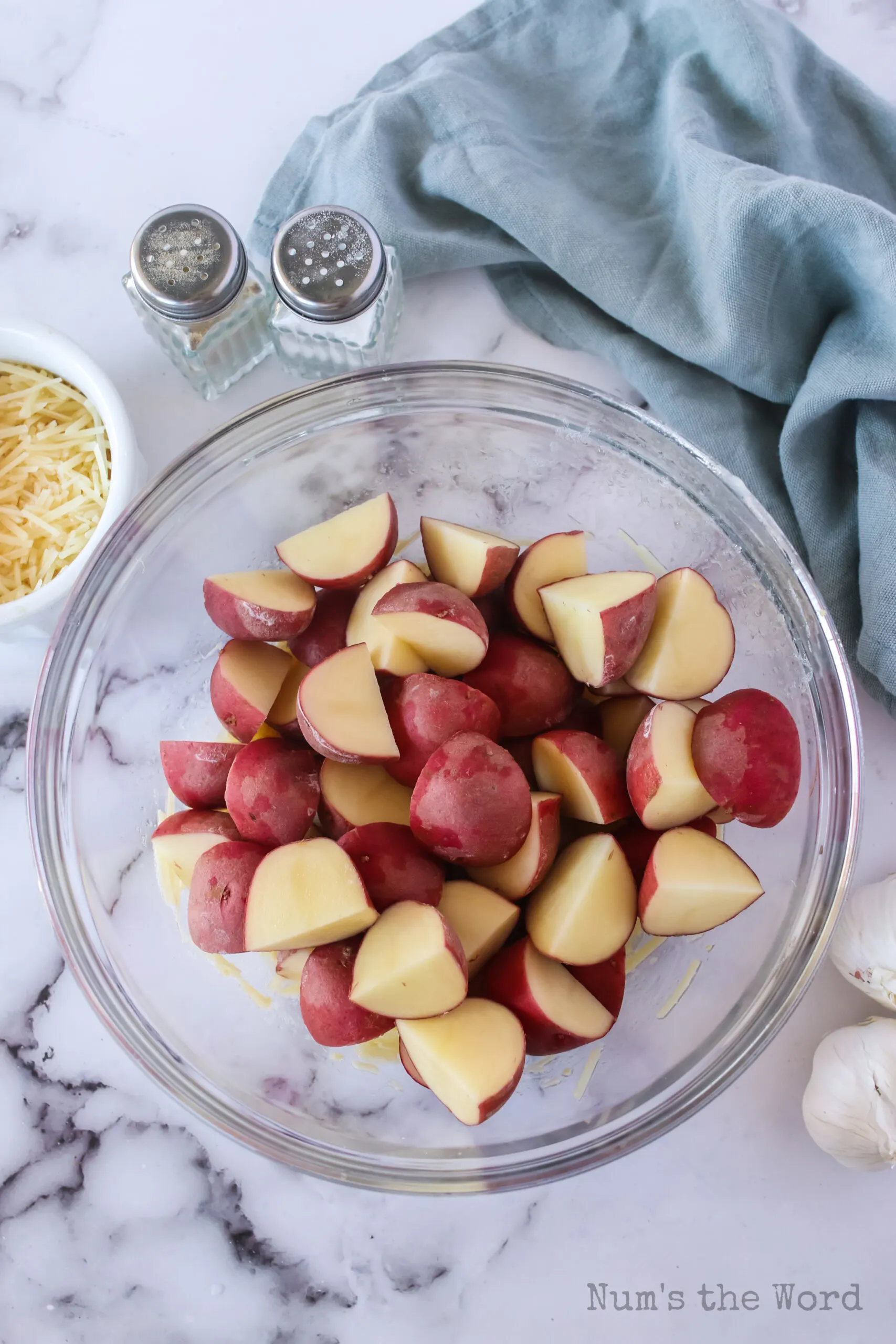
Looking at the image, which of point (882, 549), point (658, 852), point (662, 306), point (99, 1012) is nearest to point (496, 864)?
point (658, 852)

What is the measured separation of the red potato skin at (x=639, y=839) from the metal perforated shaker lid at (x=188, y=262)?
66cm

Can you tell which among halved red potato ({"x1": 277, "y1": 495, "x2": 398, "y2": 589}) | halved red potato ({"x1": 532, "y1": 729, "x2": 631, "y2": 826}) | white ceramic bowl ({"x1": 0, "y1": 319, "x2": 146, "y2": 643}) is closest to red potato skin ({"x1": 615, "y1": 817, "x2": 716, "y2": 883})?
halved red potato ({"x1": 532, "y1": 729, "x2": 631, "y2": 826})

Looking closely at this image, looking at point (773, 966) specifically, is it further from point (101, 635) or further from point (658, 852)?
point (101, 635)

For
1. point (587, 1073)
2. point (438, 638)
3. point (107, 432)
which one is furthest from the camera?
point (107, 432)

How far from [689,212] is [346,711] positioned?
0.67 meters

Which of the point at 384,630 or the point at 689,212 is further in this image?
the point at 689,212

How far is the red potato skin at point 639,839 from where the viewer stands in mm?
909

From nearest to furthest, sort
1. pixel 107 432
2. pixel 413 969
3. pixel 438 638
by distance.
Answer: pixel 413 969 → pixel 438 638 → pixel 107 432

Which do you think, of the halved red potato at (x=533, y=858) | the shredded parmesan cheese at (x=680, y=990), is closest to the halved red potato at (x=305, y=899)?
the halved red potato at (x=533, y=858)

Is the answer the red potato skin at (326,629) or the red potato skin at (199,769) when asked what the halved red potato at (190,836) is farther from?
the red potato skin at (326,629)

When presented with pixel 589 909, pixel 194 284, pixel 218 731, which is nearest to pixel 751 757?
pixel 589 909

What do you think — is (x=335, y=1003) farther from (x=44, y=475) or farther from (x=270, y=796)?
(x=44, y=475)

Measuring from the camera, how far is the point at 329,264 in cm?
104

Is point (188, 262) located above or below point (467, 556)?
above
